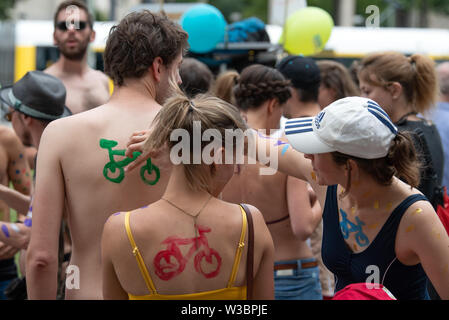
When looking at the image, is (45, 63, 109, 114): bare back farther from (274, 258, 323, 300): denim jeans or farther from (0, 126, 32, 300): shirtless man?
(274, 258, 323, 300): denim jeans

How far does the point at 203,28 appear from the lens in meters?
6.34

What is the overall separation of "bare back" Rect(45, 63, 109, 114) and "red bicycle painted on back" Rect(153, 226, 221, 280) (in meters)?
3.26

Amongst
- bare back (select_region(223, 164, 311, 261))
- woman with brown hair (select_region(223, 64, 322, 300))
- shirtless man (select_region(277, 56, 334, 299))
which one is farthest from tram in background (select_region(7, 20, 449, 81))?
bare back (select_region(223, 164, 311, 261))

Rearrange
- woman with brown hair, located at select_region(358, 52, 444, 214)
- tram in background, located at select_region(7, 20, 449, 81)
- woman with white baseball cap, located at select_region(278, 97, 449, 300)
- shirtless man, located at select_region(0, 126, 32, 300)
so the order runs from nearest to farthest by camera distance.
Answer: woman with white baseball cap, located at select_region(278, 97, 449, 300), woman with brown hair, located at select_region(358, 52, 444, 214), shirtless man, located at select_region(0, 126, 32, 300), tram in background, located at select_region(7, 20, 449, 81)

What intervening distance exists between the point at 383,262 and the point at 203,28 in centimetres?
457

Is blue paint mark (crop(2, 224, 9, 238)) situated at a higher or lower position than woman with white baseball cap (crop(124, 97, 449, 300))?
lower

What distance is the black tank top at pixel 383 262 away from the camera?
2.20 metres

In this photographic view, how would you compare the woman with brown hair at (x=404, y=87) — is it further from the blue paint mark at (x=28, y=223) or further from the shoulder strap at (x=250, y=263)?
the blue paint mark at (x=28, y=223)

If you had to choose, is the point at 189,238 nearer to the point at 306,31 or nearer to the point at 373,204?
the point at 373,204

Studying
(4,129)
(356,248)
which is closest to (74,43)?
(4,129)

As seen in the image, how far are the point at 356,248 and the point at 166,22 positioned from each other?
1219mm

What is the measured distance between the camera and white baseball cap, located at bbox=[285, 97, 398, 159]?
2137 mm

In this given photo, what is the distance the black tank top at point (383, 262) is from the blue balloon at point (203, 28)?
4298 mm
